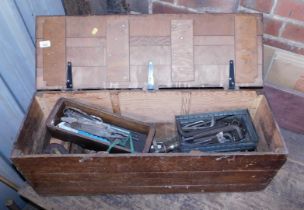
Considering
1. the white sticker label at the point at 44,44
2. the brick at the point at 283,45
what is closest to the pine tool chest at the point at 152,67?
the white sticker label at the point at 44,44

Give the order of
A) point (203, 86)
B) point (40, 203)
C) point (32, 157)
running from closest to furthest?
point (32, 157)
point (40, 203)
point (203, 86)

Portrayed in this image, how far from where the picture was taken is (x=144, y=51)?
1.25 meters

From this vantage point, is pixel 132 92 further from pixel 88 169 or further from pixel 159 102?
pixel 88 169

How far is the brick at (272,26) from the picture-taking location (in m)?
1.24

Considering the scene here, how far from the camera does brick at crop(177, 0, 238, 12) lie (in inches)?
51.1

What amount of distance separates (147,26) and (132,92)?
27 centimetres

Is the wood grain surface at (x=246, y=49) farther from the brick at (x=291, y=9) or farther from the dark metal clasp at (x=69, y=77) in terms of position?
the dark metal clasp at (x=69, y=77)

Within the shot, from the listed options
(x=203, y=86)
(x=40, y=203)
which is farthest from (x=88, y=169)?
(x=203, y=86)

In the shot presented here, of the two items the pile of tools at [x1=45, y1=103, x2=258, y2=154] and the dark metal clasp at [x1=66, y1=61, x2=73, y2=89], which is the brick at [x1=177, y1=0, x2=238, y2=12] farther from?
the dark metal clasp at [x1=66, y1=61, x2=73, y2=89]

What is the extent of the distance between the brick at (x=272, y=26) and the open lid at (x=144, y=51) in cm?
10

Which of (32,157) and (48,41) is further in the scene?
(48,41)

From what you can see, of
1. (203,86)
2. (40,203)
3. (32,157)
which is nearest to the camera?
(32,157)

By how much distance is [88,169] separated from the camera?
102 centimetres

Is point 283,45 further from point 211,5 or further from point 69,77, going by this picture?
point 69,77
